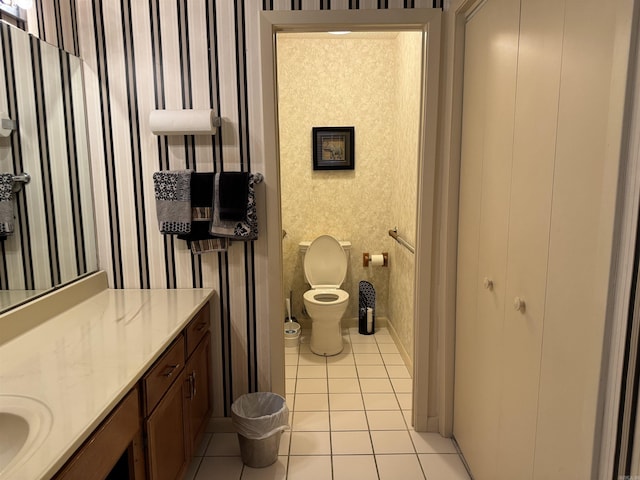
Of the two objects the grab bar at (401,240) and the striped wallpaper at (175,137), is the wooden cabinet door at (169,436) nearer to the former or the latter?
the striped wallpaper at (175,137)

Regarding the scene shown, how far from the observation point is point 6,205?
1.64m

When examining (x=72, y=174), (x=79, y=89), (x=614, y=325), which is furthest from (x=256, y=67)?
(x=614, y=325)

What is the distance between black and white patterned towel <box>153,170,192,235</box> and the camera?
2043 millimetres

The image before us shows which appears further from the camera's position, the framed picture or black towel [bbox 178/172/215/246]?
the framed picture

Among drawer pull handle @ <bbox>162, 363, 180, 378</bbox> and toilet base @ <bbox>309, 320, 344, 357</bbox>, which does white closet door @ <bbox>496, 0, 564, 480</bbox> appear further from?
toilet base @ <bbox>309, 320, 344, 357</bbox>

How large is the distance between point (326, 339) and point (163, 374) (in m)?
1.85

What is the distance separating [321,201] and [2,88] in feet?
8.13

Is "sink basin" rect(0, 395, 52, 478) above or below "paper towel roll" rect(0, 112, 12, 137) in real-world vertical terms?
below

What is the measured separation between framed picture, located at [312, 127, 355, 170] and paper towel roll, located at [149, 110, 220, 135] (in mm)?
1714

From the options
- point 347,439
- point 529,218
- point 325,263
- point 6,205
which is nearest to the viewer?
point 529,218

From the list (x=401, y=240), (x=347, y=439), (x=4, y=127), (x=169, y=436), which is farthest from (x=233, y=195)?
(x=401, y=240)

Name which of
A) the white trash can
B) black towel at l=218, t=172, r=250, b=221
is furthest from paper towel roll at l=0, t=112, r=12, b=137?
the white trash can

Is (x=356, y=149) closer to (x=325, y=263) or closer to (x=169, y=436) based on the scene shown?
(x=325, y=263)

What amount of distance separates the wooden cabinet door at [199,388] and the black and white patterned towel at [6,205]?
0.89m
